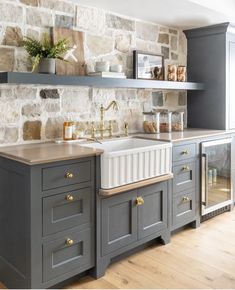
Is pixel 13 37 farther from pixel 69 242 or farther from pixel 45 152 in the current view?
pixel 69 242

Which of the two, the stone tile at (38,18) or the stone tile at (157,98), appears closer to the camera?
the stone tile at (38,18)

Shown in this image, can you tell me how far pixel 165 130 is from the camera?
3.43 meters

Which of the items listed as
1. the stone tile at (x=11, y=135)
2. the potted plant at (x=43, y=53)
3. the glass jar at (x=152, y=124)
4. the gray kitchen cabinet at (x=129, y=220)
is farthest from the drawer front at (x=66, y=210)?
the glass jar at (x=152, y=124)

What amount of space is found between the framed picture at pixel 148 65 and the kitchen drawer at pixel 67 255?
1.70m

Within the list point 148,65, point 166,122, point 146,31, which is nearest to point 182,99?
point 166,122

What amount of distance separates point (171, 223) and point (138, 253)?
1.31 feet

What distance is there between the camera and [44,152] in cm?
215

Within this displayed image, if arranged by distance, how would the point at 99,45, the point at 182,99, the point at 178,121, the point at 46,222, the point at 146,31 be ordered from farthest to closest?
the point at 182,99, the point at 178,121, the point at 146,31, the point at 99,45, the point at 46,222

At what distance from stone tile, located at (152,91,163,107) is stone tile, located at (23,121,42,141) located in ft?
4.49

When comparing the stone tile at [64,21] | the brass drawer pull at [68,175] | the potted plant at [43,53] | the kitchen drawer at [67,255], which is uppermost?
the stone tile at [64,21]

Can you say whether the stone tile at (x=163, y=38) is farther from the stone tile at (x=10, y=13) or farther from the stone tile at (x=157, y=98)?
the stone tile at (x=10, y=13)

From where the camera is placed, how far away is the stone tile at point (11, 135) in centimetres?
244

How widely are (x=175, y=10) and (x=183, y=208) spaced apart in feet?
5.87

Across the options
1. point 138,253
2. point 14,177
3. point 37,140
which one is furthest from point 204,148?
point 14,177
